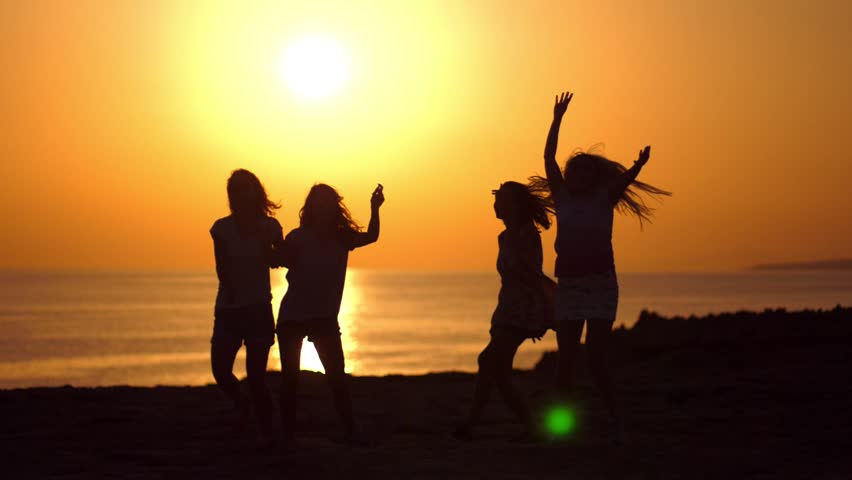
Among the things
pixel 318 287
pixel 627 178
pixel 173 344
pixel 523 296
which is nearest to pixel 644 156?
pixel 627 178

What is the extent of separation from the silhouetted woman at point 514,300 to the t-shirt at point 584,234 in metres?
0.32

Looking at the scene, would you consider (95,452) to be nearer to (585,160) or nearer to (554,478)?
(554,478)

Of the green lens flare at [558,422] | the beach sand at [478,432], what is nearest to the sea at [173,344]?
the beach sand at [478,432]

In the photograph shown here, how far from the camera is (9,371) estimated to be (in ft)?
230

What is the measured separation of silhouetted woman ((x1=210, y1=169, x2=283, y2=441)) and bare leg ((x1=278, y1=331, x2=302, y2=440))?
13cm

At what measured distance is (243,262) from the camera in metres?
8.84

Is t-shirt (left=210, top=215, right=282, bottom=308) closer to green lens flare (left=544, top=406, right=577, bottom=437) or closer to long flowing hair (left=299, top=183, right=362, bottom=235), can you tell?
long flowing hair (left=299, top=183, right=362, bottom=235)

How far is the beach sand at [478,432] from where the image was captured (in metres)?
8.02

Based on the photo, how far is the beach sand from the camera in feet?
26.3

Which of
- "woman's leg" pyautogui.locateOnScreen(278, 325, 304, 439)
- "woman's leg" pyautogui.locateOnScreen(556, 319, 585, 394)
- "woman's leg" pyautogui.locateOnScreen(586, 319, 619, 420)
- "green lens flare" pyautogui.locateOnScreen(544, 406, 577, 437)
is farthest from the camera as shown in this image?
"green lens flare" pyautogui.locateOnScreen(544, 406, 577, 437)

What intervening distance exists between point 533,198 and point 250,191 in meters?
2.37

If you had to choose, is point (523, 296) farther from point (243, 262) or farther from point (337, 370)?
point (243, 262)

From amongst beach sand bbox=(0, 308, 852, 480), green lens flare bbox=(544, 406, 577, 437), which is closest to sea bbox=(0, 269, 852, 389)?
beach sand bbox=(0, 308, 852, 480)

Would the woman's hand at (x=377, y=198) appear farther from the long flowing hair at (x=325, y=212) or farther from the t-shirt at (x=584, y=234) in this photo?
the t-shirt at (x=584, y=234)
